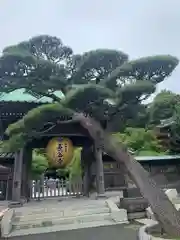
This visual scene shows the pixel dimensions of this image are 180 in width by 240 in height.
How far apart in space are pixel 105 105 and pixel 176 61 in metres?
1.86

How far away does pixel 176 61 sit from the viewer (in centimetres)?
574

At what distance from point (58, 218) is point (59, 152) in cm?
265

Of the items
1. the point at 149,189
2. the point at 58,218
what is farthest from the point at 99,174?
the point at 149,189

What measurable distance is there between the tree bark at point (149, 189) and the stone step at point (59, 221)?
467cm

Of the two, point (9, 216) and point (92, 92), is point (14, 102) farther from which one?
point (92, 92)

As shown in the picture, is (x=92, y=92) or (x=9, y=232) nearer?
(x=92, y=92)

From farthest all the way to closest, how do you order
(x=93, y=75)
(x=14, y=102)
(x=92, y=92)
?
(x=14, y=102) → (x=93, y=75) → (x=92, y=92)

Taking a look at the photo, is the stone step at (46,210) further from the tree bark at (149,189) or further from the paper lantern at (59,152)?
the tree bark at (149,189)

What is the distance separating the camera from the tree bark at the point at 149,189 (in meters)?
5.12

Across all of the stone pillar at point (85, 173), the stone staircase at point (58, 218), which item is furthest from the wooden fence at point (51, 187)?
the stone staircase at point (58, 218)

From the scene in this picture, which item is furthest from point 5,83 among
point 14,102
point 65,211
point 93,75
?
point 65,211

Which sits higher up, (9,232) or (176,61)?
(176,61)

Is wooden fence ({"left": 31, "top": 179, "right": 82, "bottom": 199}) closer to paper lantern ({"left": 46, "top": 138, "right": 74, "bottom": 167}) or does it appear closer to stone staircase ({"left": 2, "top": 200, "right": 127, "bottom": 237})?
paper lantern ({"left": 46, "top": 138, "right": 74, "bottom": 167})

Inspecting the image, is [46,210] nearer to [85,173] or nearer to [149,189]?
[85,173]
